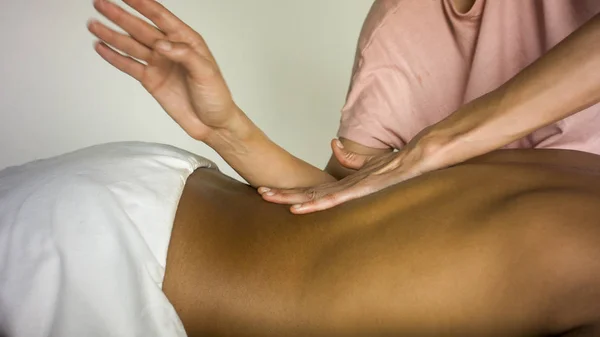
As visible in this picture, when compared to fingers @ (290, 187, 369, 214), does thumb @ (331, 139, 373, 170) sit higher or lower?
higher

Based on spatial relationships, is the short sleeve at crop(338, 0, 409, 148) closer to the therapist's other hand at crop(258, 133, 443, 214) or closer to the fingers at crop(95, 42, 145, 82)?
the therapist's other hand at crop(258, 133, 443, 214)

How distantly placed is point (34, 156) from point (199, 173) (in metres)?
0.97

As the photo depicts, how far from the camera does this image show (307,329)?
2.64 ft

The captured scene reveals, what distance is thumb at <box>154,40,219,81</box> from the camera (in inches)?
36.6

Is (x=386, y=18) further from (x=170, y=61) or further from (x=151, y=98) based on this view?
(x=151, y=98)

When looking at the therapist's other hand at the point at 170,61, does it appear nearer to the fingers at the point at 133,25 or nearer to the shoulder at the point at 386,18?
the fingers at the point at 133,25

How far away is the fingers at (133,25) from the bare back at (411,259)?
0.26 meters


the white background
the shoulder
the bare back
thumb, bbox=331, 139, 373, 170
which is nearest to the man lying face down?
the bare back

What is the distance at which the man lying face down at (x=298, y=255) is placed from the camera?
0.74 m

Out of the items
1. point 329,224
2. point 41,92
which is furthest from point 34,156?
point 329,224

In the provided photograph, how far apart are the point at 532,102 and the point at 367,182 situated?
27 centimetres

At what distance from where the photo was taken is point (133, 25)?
100 centimetres

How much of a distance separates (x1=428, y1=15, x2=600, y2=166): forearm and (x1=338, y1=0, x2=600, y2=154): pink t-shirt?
249 millimetres

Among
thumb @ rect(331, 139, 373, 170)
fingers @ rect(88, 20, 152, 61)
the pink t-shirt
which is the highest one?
the pink t-shirt
